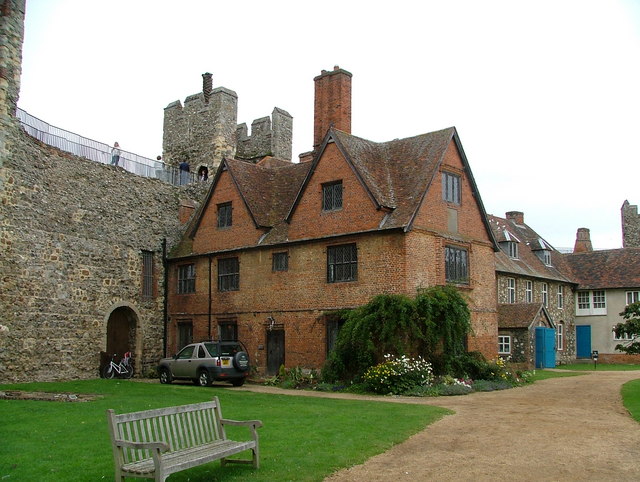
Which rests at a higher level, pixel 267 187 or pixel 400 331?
pixel 267 187

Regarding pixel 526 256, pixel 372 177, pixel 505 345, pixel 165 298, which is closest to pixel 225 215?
pixel 165 298

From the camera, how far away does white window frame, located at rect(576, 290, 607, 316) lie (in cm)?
4441

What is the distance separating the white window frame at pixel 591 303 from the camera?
146 feet

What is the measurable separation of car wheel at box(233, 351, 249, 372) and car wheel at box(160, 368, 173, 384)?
10.5 ft

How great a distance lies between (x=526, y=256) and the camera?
4250 cm

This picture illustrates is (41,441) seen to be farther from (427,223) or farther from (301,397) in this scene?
(427,223)

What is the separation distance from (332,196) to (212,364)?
783 cm

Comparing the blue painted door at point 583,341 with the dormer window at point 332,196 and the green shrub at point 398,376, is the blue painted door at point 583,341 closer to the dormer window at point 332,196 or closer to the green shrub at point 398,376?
the dormer window at point 332,196

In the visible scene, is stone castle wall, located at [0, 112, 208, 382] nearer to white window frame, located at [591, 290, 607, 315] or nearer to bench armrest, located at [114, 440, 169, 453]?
bench armrest, located at [114, 440, 169, 453]

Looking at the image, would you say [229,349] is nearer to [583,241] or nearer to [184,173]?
[184,173]

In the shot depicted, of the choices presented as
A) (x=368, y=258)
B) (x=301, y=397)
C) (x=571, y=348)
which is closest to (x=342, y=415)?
(x=301, y=397)

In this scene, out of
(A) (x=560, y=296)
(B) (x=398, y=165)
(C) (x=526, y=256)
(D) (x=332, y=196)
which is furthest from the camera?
(A) (x=560, y=296)

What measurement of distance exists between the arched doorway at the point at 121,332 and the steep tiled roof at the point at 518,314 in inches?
732

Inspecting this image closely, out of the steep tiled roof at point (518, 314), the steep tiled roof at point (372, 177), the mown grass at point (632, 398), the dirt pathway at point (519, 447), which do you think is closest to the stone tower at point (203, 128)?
the steep tiled roof at point (372, 177)
